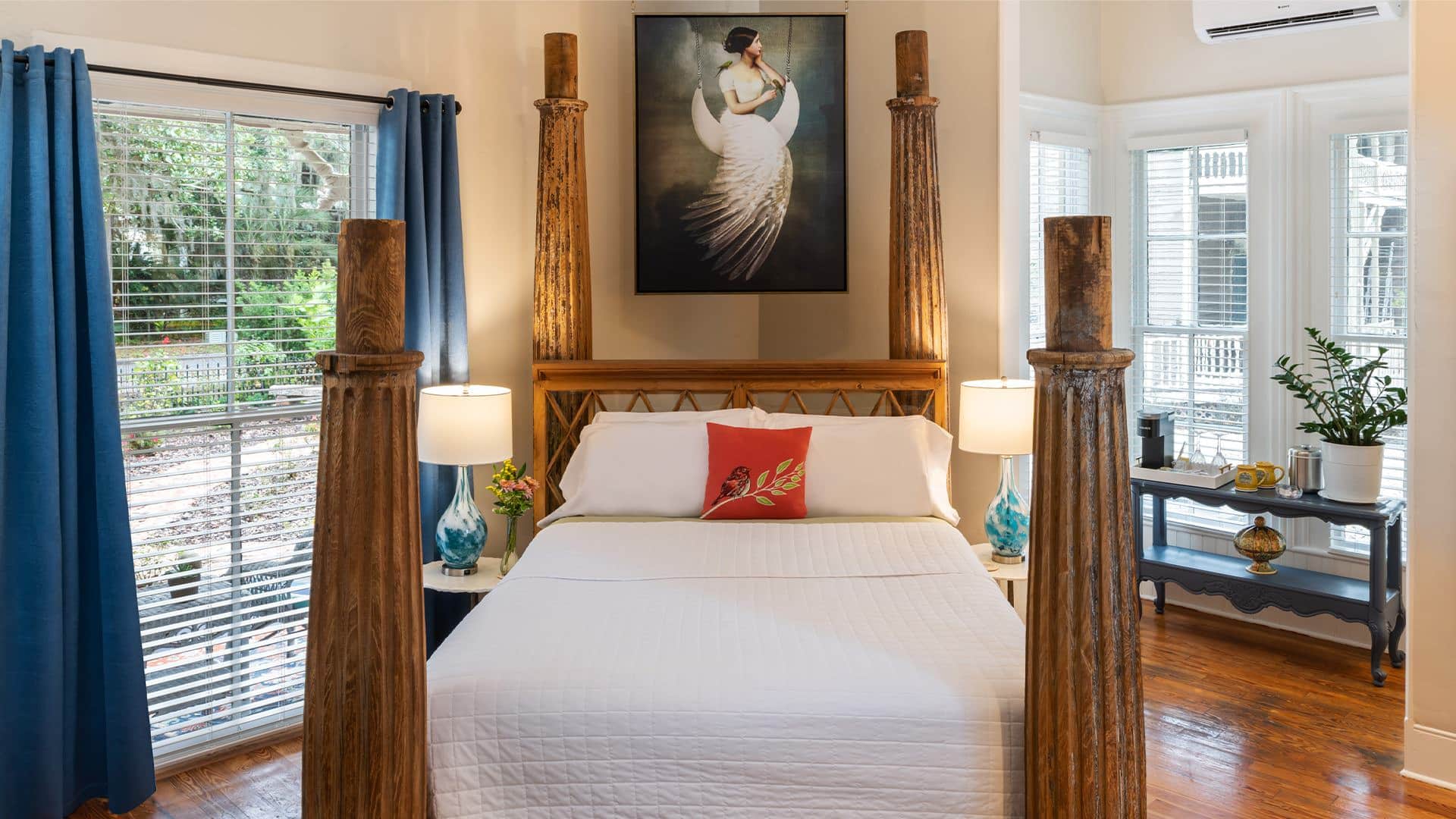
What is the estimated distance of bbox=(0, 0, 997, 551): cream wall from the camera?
357cm

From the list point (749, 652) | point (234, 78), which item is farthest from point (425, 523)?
point (749, 652)

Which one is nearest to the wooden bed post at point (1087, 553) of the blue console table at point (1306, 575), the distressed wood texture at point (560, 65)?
the blue console table at point (1306, 575)

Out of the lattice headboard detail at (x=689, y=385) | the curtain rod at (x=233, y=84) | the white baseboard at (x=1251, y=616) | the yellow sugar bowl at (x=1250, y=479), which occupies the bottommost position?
the white baseboard at (x=1251, y=616)

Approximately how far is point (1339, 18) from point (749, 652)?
139 inches

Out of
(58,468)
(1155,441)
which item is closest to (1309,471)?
(1155,441)

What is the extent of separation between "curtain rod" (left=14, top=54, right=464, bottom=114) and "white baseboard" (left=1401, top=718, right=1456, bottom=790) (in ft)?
12.1

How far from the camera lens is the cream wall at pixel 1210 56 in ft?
13.3

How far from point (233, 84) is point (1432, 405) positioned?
12.3 ft

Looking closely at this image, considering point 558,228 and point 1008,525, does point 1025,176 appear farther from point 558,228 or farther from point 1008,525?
point 558,228

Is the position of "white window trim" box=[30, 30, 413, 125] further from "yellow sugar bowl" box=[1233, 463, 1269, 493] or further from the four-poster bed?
"yellow sugar bowl" box=[1233, 463, 1269, 493]

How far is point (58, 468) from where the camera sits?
2.85 metres

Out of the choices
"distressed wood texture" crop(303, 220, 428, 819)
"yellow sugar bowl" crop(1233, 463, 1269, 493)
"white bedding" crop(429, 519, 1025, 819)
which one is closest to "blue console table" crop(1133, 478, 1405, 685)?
"yellow sugar bowl" crop(1233, 463, 1269, 493)

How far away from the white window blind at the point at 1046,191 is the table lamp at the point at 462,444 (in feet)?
7.44

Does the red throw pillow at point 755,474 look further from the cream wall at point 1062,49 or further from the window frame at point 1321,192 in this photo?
the window frame at point 1321,192
